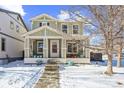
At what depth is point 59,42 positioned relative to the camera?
11.0m

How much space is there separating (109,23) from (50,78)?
227cm

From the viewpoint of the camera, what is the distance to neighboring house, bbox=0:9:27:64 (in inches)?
401

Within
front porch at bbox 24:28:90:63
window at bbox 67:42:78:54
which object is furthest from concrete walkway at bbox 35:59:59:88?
front porch at bbox 24:28:90:63

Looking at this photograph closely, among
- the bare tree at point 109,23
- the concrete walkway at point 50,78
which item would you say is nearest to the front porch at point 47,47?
the concrete walkway at point 50,78

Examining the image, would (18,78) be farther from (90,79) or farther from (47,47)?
(47,47)

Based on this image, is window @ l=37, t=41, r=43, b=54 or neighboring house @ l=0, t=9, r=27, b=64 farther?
window @ l=37, t=41, r=43, b=54

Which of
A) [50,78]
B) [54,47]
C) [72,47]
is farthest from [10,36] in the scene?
[50,78]

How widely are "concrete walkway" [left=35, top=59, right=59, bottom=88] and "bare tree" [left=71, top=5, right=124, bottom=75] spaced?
1.60 m

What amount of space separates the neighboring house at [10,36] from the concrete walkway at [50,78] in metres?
1.98

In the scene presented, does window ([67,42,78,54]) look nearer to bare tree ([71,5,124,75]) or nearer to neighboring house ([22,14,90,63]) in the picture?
neighboring house ([22,14,90,63])

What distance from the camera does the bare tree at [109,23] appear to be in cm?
682

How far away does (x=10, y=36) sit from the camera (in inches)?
448

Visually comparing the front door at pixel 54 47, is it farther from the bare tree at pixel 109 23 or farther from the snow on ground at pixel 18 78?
the bare tree at pixel 109 23
